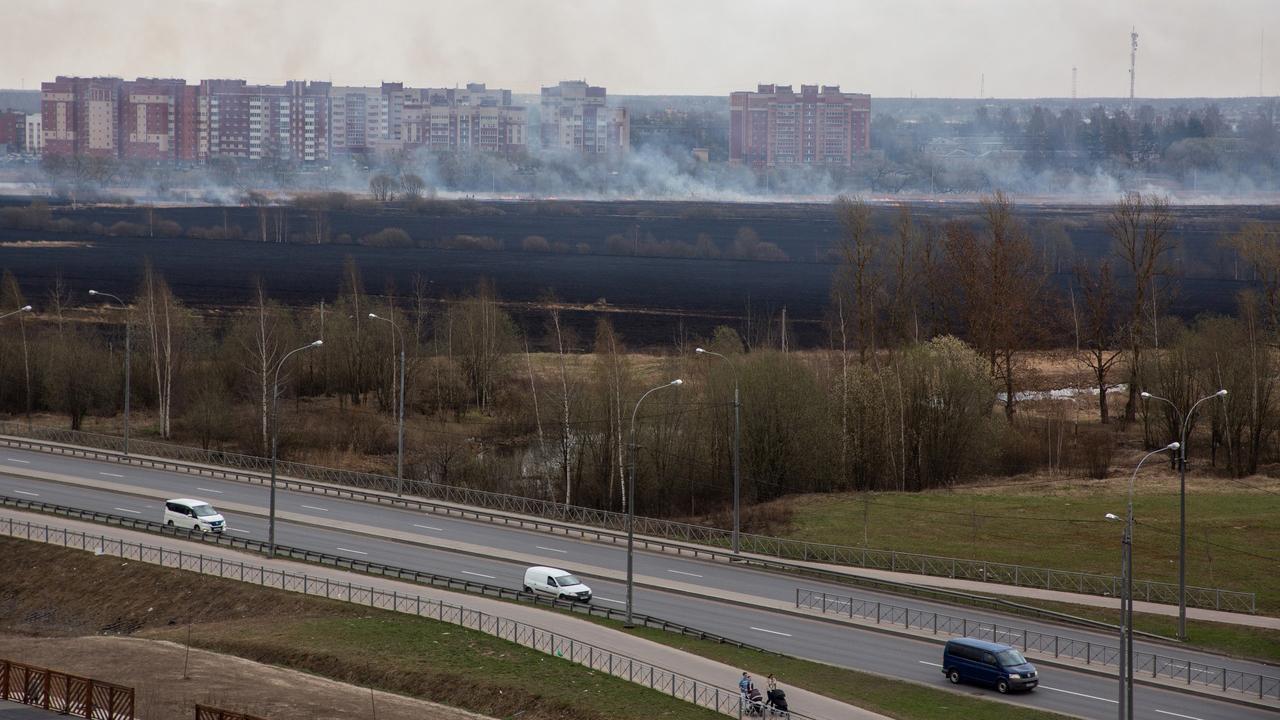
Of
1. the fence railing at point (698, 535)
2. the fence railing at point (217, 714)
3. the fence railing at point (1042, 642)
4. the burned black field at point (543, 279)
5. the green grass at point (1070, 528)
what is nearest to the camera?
the fence railing at point (217, 714)

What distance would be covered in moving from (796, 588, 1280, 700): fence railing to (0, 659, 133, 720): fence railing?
19.6 m

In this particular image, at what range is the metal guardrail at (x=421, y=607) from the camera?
32.2 metres

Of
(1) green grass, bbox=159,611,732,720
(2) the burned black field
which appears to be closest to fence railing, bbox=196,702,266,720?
(1) green grass, bbox=159,611,732,720

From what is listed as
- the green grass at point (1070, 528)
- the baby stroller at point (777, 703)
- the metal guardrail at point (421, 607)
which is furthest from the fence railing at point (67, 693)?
the green grass at point (1070, 528)

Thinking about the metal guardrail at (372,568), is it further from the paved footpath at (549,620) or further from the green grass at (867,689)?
the green grass at (867,689)

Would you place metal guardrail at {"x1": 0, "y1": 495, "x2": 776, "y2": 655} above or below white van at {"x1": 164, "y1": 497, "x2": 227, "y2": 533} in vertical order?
below

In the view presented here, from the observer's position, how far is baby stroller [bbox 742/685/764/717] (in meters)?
29.9

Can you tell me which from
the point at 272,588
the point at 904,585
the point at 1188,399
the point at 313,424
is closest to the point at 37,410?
the point at 313,424

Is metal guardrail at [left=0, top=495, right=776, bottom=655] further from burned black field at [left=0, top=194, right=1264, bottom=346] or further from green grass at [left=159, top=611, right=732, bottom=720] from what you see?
burned black field at [left=0, top=194, right=1264, bottom=346]

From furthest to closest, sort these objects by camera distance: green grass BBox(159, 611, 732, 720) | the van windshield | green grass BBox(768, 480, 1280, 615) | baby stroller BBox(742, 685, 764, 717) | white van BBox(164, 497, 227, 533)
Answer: white van BBox(164, 497, 227, 533) → green grass BBox(768, 480, 1280, 615) → the van windshield → green grass BBox(159, 611, 732, 720) → baby stroller BBox(742, 685, 764, 717)

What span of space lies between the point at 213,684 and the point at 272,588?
1055 centimetres

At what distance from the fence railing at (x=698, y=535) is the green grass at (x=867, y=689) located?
12365 millimetres

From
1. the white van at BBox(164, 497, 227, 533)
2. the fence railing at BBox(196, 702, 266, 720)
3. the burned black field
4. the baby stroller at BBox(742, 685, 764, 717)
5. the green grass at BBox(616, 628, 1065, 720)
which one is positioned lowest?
the green grass at BBox(616, 628, 1065, 720)

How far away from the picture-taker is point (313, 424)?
74.8m
